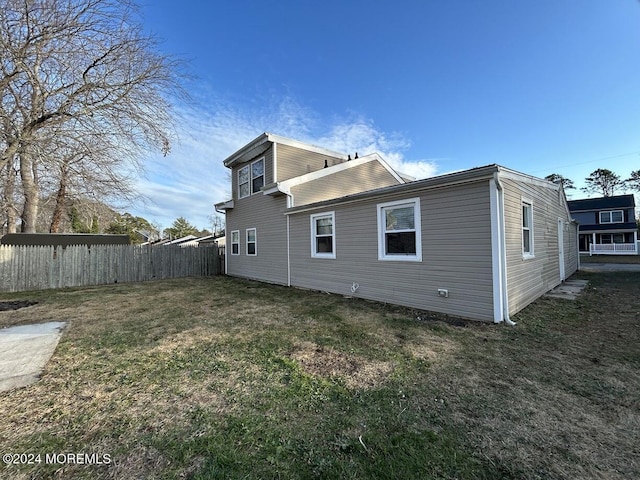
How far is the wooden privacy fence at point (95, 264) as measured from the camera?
962cm

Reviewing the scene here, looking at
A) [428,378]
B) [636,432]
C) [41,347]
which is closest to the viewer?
[636,432]

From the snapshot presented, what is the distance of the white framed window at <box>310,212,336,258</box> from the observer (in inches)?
317

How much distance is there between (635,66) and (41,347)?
53.8 feet

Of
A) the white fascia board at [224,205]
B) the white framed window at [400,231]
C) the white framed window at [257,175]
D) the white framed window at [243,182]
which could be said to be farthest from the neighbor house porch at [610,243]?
the white fascia board at [224,205]

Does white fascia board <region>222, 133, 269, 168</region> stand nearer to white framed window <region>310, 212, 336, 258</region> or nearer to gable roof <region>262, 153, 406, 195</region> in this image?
gable roof <region>262, 153, 406, 195</region>

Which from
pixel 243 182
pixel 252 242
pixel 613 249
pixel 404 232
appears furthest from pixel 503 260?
pixel 613 249

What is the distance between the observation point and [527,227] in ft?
21.7

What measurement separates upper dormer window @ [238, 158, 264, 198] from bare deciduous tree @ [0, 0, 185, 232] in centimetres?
404

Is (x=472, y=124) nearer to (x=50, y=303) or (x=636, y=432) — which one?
(x=636, y=432)

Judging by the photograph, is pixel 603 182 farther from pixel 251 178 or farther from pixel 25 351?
pixel 25 351

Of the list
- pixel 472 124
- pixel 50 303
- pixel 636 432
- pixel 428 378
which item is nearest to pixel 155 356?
pixel 428 378

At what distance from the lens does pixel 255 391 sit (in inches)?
108

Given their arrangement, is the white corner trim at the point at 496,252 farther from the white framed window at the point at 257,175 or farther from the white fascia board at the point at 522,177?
the white framed window at the point at 257,175

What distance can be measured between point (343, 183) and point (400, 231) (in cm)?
486
